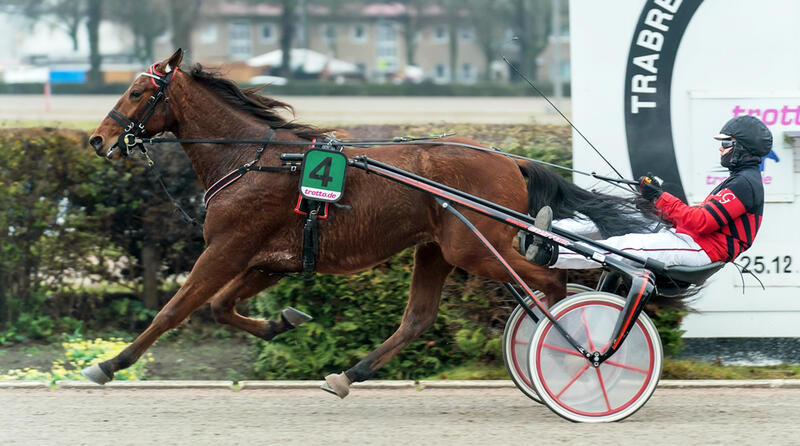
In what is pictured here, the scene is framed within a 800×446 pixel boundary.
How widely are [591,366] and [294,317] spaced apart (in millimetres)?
1852

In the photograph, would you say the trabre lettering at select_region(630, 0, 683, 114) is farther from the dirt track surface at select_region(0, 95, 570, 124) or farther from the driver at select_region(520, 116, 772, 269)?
the dirt track surface at select_region(0, 95, 570, 124)

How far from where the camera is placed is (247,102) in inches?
225

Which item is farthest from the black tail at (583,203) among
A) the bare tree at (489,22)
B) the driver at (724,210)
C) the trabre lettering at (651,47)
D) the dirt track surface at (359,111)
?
the bare tree at (489,22)

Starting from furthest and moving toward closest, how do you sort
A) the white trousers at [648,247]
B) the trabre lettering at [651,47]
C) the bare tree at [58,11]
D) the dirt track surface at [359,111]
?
the bare tree at [58,11]
the dirt track surface at [359,111]
the trabre lettering at [651,47]
the white trousers at [648,247]

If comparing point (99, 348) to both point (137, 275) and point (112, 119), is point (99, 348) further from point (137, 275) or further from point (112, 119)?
point (112, 119)

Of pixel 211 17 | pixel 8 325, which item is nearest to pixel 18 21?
pixel 211 17

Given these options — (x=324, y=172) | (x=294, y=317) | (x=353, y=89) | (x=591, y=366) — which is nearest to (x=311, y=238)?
(x=324, y=172)

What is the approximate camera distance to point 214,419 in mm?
5195

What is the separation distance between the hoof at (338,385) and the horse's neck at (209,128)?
1.31 m

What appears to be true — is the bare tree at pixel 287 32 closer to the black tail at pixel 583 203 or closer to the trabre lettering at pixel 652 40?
the trabre lettering at pixel 652 40

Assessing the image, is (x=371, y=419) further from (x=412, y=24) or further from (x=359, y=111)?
(x=412, y=24)

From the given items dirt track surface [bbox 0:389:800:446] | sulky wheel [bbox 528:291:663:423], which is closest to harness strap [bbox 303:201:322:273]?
dirt track surface [bbox 0:389:800:446]

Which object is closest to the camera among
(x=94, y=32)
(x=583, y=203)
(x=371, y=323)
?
(x=583, y=203)

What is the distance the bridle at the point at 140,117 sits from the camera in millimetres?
5430
